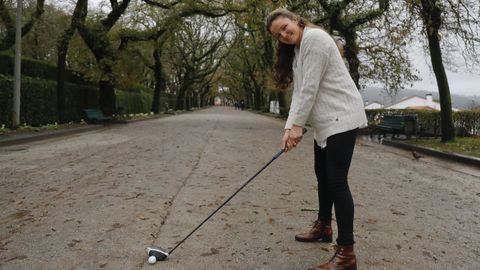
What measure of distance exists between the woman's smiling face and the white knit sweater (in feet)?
0.24

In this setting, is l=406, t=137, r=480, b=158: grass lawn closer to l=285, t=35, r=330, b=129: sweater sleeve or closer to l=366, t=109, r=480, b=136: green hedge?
l=366, t=109, r=480, b=136: green hedge

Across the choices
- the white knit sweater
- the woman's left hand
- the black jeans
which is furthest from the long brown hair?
the black jeans

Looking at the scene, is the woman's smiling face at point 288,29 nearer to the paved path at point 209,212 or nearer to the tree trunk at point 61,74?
the paved path at point 209,212

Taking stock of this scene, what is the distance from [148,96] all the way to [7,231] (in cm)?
3614

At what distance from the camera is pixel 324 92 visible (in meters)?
3.07

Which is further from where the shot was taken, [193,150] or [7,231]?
[193,150]

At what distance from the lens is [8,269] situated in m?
3.12

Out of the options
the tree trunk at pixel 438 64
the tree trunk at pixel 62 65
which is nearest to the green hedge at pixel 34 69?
the tree trunk at pixel 62 65

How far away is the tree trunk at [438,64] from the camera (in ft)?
42.1

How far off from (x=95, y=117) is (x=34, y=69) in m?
3.41

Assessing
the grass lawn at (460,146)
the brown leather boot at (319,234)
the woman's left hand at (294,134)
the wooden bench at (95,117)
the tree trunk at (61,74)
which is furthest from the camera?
the wooden bench at (95,117)

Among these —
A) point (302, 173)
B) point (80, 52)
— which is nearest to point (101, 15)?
point (80, 52)

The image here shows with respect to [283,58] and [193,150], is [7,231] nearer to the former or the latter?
[283,58]

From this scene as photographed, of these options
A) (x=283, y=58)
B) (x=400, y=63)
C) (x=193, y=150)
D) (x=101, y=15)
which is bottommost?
(x=193, y=150)
